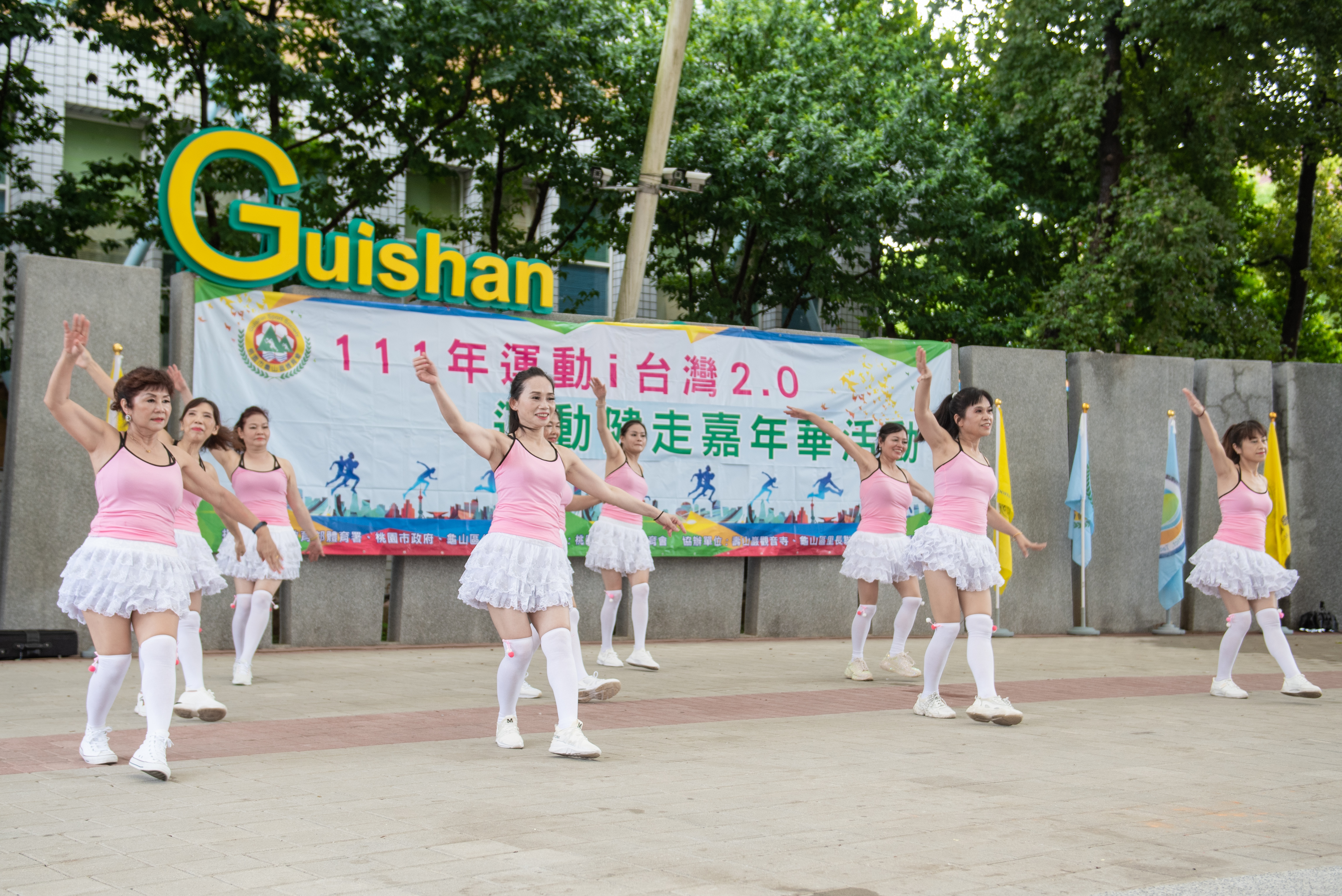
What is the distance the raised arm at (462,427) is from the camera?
6.21m

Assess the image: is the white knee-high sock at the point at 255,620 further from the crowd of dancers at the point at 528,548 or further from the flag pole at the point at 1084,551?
the flag pole at the point at 1084,551

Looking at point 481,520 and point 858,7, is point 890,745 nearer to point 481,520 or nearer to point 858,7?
point 481,520

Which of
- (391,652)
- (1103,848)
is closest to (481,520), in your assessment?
(391,652)

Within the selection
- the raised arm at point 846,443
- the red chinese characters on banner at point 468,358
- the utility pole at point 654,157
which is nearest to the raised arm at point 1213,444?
the raised arm at point 846,443

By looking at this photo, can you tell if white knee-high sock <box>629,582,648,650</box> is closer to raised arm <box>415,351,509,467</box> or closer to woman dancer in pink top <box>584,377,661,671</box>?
woman dancer in pink top <box>584,377,661,671</box>

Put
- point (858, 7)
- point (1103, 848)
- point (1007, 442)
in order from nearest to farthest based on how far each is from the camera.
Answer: point (1103, 848) → point (1007, 442) → point (858, 7)

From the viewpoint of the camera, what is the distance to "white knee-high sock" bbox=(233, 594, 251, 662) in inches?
358

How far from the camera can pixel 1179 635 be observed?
15.1 m

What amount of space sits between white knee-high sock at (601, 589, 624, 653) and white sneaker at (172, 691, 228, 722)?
12.1ft

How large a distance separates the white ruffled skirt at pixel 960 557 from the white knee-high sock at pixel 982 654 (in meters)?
0.19

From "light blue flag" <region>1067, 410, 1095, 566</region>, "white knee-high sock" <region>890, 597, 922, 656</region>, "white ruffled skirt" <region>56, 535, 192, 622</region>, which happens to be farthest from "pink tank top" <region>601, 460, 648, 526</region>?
"light blue flag" <region>1067, 410, 1095, 566</region>

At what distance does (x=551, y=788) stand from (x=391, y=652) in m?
6.39

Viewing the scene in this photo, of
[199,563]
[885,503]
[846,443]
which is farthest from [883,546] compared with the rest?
[199,563]

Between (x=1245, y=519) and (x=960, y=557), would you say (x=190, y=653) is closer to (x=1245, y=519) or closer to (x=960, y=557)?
(x=960, y=557)
